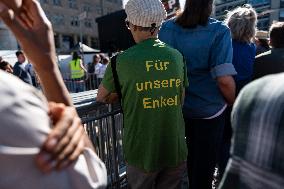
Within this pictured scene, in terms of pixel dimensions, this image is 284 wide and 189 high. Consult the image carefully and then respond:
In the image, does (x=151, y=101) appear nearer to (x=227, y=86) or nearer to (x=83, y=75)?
(x=227, y=86)

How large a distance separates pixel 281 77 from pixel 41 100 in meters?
0.63

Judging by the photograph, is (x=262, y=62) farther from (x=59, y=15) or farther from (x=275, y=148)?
(x=59, y=15)

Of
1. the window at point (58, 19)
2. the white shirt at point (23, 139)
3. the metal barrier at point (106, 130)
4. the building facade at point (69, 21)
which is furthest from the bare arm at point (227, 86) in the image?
the window at point (58, 19)

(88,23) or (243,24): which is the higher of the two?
(243,24)

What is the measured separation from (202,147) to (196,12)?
1111 mm

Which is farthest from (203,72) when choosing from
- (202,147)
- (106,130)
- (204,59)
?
(106,130)

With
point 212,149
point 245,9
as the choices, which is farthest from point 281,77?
point 245,9

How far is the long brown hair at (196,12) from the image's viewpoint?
2844 millimetres

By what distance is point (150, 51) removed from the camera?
2363mm

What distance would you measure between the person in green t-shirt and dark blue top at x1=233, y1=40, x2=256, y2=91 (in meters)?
1.09

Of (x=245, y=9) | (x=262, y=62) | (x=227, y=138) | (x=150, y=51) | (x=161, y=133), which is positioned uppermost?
(x=245, y=9)

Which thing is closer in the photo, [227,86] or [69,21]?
[227,86]

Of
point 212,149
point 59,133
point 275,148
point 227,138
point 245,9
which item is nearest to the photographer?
point 275,148

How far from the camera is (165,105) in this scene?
2.40 metres
